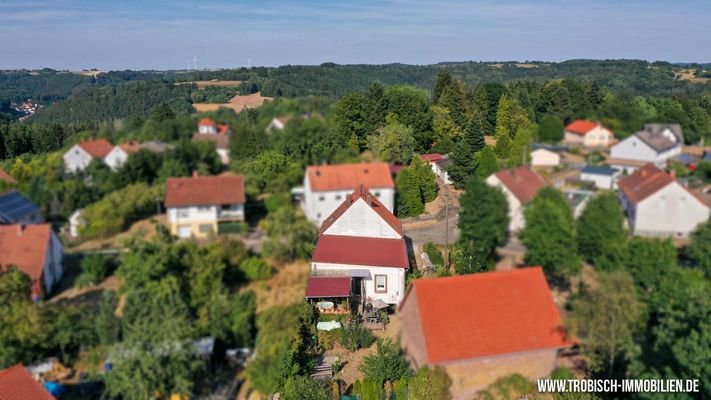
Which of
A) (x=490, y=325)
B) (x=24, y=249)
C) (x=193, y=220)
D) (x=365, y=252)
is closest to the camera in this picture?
(x=24, y=249)

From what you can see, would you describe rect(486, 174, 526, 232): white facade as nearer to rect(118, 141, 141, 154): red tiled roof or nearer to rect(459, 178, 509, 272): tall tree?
rect(459, 178, 509, 272): tall tree

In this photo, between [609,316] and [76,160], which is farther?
[609,316]

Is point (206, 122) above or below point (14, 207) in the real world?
above

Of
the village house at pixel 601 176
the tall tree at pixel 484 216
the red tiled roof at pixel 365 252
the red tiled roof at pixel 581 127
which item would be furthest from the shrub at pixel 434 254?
the village house at pixel 601 176

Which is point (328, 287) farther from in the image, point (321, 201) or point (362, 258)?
point (321, 201)

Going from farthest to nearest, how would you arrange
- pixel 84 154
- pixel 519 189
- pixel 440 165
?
pixel 440 165
pixel 519 189
pixel 84 154

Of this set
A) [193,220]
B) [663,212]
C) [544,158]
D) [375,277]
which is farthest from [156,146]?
[375,277]

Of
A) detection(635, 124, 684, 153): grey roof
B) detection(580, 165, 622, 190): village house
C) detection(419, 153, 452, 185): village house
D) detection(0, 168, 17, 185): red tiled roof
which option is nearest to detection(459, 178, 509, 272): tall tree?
detection(580, 165, 622, 190): village house
